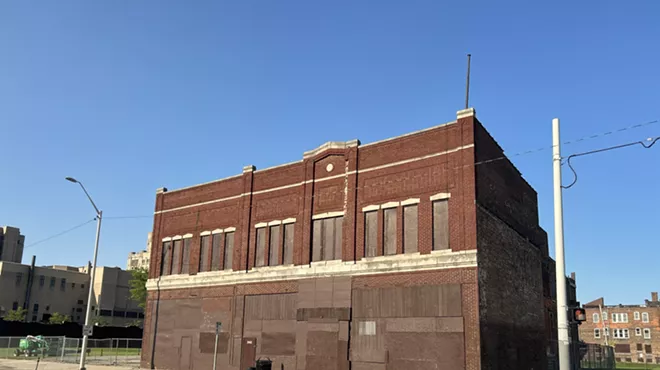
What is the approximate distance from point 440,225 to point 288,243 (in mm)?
10423

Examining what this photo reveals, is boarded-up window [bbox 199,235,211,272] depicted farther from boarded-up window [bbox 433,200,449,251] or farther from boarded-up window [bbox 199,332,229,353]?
boarded-up window [bbox 433,200,449,251]

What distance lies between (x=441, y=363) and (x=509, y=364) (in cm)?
508

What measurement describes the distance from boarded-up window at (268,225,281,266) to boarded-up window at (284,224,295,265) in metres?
0.49

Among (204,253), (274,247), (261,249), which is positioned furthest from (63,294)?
(274,247)

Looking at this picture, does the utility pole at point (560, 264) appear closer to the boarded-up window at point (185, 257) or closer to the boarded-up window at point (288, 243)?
the boarded-up window at point (288, 243)

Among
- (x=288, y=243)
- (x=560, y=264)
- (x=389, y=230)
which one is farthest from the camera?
(x=288, y=243)

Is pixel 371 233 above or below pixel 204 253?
above

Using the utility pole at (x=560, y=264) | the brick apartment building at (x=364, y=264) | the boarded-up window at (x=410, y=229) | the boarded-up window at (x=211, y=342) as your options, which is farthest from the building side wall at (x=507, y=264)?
the boarded-up window at (x=211, y=342)

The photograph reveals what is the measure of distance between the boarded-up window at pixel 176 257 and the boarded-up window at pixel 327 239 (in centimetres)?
1270

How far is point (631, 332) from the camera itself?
106312mm

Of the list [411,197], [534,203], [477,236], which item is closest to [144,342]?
[411,197]

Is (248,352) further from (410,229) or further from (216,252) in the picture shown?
(410,229)

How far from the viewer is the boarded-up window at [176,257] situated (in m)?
40.4

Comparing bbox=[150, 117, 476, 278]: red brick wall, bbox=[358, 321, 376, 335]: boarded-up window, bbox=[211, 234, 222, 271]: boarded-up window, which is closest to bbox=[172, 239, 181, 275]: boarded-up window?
bbox=[150, 117, 476, 278]: red brick wall
